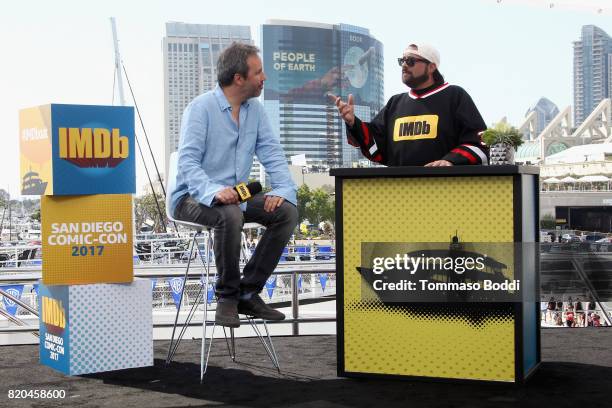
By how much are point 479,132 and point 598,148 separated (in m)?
111

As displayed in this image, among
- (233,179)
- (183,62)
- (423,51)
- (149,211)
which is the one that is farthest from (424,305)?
(183,62)

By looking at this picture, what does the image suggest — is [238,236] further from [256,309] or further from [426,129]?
[426,129]

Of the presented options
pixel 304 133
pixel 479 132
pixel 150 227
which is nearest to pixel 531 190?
pixel 479 132

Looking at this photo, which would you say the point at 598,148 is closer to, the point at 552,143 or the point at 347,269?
the point at 552,143

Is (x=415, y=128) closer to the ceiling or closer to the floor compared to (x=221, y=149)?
closer to the ceiling

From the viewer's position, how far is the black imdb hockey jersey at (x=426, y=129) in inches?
161

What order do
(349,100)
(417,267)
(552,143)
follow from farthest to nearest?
(552,143) < (349,100) < (417,267)

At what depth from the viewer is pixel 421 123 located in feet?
13.7

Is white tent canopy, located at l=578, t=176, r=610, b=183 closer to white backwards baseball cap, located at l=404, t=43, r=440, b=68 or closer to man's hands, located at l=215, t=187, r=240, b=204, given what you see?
white backwards baseball cap, located at l=404, t=43, r=440, b=68

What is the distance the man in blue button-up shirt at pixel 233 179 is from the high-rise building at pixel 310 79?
150m

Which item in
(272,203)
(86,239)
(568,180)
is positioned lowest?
(86,239)

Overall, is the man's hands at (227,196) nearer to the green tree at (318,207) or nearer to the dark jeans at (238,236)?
the dark jeans at (238,236)

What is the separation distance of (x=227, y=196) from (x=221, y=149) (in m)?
0.32

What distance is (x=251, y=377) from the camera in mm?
3756
